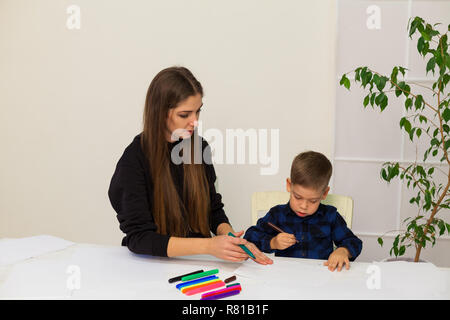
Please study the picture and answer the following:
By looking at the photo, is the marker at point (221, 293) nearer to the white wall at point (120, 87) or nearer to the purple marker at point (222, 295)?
the purple marker at point (222, 295)

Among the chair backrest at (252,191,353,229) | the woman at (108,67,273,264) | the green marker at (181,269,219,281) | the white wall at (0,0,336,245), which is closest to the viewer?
the green marker at (181,269,219,281)

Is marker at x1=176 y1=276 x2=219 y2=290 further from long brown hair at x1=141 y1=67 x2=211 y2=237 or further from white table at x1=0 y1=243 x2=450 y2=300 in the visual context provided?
long brown hair at x1=141 y1=67 x2=211 y2=237

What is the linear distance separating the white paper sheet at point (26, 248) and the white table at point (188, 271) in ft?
0.11

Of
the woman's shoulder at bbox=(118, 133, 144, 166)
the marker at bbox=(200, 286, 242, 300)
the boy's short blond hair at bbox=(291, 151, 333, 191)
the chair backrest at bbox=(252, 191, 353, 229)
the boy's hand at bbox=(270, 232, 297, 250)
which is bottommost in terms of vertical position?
the marker at bbox=(200, 286, 242, 300)

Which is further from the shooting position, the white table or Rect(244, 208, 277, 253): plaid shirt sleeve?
Rect(244, 208, 277, 253): plaid shirt sleeve

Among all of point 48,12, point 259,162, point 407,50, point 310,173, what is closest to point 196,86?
point 310,173

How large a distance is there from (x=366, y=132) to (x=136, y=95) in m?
1.44

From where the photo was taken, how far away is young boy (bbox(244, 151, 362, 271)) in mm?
1626

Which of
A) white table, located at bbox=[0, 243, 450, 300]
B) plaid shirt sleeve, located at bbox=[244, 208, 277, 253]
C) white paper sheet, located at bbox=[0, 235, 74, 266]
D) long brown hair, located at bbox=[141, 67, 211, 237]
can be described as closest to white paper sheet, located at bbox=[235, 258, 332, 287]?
white table, located at bbox=[0, 243, 450, 300]

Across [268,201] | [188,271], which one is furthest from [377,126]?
[188,271]

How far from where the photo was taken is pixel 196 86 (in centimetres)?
168

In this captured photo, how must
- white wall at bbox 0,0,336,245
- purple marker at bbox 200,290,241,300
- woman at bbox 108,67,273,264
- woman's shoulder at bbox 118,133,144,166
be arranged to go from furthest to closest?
white wall at bbox 0,0,336,245 → woman's shoulder at bbox 118,133,144,166 → woman at bbox 108,67,273,264 → purple marker at bbox 200,290,241,300

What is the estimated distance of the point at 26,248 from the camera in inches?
61.1
